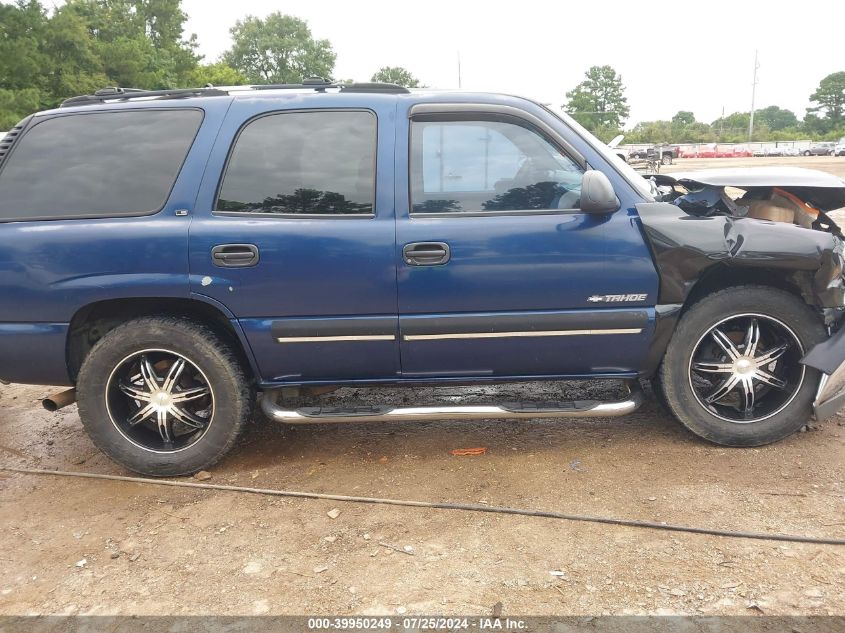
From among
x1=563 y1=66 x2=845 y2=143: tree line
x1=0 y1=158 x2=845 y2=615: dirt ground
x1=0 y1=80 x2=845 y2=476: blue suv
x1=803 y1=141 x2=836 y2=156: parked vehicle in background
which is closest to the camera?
x1=0 y1=158 x2=845 y2=615: dirt ground

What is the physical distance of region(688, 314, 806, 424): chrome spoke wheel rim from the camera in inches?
127

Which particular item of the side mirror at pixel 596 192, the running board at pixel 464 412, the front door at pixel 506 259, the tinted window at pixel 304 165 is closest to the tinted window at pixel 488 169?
the front door at pixel 506 259

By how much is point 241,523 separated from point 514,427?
169 centimetres

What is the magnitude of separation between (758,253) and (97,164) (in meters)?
3.37

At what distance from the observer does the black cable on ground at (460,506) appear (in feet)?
8.35

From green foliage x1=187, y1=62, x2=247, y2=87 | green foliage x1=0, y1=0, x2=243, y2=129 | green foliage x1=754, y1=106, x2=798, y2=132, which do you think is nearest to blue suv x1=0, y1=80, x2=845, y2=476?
green foliage x1=0, y1=0, x2=243, y2=129

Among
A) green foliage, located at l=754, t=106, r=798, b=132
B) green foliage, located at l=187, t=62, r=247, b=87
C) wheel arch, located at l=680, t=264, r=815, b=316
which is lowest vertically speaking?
wheel arch, located at l=680, t=264, r=815, b=316

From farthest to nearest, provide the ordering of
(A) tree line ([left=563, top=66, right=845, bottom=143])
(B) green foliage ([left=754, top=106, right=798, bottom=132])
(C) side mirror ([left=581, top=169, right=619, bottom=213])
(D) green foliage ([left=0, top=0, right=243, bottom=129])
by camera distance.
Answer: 1. (B) green foliage ([left=754, top=106, right=798, bottom=132])
2. (A) tree line ([left=563, top=66, right=845, bottom=143])
3. (D) green foliage ([left=0, top=0, right=243, bottom=129])
4. (C) side mirror ([left=581, top=169, right=619, bottom=213])

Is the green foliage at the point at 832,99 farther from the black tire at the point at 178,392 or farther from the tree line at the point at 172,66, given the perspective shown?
the black tire at the point at 178,392

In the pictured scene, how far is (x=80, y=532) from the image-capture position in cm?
281

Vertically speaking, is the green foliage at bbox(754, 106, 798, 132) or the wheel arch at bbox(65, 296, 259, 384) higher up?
the green foliage at bbox(754, 106, 798, 132)

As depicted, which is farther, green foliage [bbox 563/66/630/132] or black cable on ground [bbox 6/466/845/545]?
green foliage [bbox 563/66/630/132]

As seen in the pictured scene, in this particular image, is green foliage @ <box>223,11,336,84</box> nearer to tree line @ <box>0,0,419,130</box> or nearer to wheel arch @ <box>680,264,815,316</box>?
tree line @ <box>0,0,419,130</box>

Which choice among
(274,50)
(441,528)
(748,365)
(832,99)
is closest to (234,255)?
(441,528)
